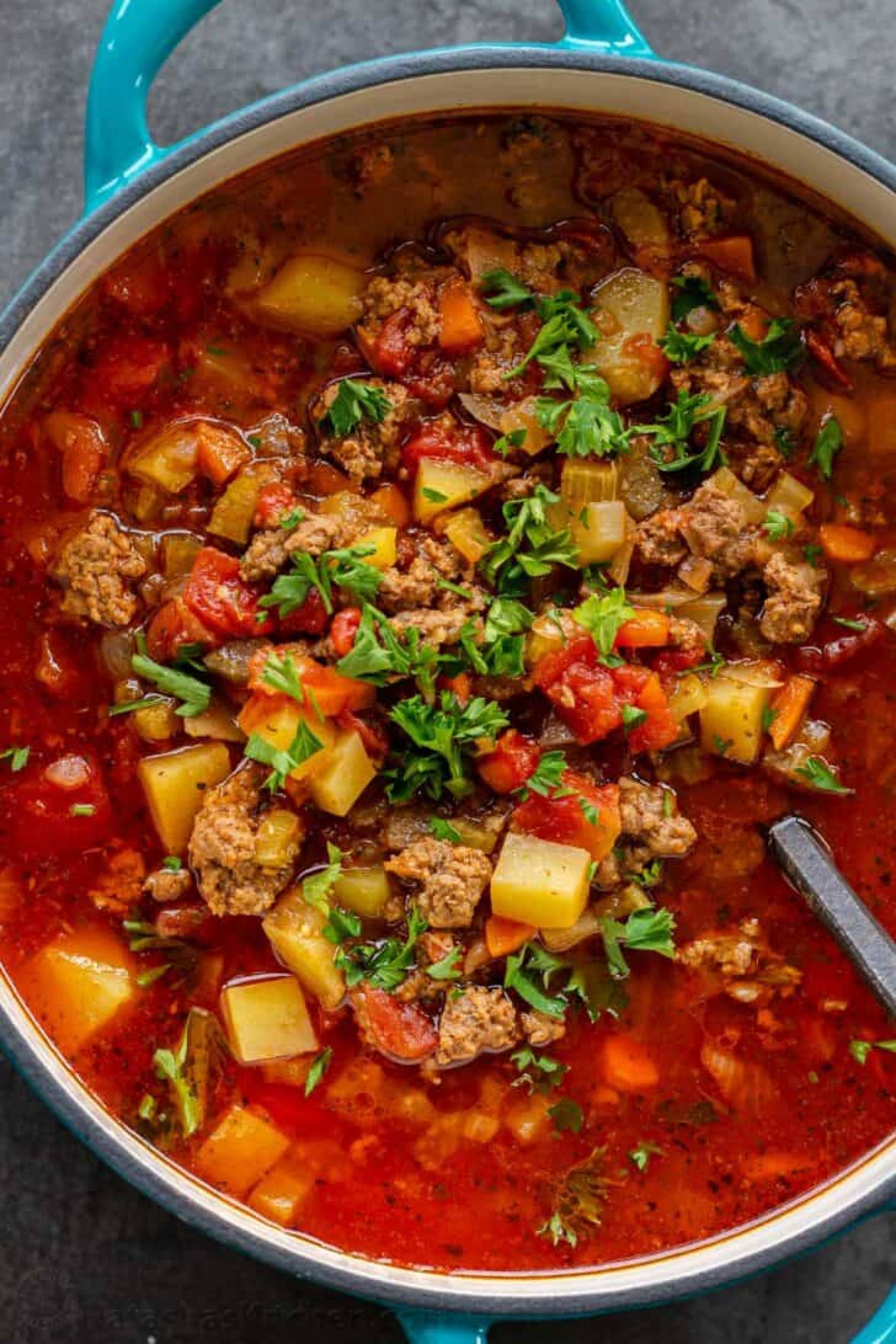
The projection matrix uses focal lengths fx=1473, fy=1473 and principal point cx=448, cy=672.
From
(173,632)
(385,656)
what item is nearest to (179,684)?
(173,632)

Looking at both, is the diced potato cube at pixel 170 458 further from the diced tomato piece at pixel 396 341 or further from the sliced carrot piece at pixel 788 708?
the sliced carrot piece at pixel 788 708

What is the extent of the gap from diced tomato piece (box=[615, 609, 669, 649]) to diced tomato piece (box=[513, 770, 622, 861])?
1.22 ft

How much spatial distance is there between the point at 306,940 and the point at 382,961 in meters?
0.20

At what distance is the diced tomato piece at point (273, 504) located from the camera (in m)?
3.67

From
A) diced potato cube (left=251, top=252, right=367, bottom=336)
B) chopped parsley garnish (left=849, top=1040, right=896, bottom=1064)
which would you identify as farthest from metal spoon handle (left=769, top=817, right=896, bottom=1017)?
diced potato cube (left=251, top=252, right=367, bottom=336)

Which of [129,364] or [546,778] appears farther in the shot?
[129,364]

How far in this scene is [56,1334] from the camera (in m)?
4.11

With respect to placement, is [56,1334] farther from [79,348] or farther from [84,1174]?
[79,348]

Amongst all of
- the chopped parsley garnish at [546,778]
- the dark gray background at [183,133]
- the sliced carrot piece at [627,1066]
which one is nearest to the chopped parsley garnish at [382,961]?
the chopped parsley garnish at [546,778]

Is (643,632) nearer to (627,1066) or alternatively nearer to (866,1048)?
(627,1066)

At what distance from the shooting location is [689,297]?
3730 mm

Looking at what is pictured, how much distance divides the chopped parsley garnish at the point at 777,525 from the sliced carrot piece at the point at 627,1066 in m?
1.35

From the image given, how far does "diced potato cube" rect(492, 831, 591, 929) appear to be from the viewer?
359cm

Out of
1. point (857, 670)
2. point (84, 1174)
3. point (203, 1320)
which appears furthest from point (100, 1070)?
point (857, 670)
